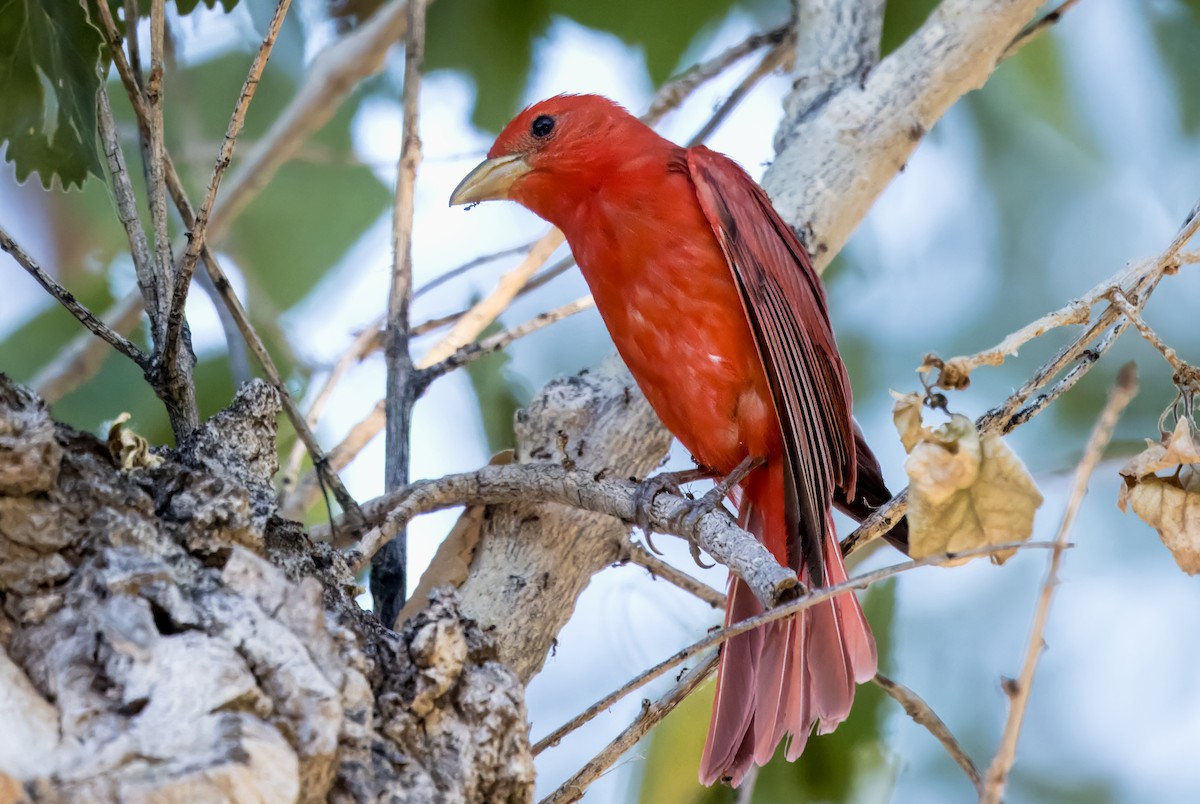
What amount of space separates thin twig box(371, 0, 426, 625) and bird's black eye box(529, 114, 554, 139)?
1.52ft

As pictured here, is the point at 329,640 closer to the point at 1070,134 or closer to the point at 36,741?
the point at 36,741

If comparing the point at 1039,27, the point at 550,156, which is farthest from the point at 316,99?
the point at 1039,27

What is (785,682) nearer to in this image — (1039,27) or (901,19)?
(1039,27)

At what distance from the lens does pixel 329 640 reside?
5.12ft

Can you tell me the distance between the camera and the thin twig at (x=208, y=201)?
6.16 feet

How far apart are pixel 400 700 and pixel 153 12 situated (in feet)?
3.73

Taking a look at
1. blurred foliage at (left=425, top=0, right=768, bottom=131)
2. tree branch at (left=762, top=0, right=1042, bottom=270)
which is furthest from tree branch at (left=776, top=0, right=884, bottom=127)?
blurred foliage at (left=425, top=0, right=768, bottom=131)

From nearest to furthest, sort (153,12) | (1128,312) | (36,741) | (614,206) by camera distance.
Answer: (36,741) → (1128,312) → (153,12) → (614,206)

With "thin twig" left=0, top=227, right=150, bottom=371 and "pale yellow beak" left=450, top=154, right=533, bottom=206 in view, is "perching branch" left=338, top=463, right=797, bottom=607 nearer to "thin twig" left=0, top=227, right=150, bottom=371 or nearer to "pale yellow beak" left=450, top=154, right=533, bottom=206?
"thin twig" left=0, top=227, right=150, bottom=371

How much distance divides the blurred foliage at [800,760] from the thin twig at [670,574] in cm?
30

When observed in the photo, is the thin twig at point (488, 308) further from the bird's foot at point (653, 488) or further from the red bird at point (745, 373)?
the bird's foot at point (653, 488)

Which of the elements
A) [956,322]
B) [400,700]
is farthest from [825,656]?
[956,322]

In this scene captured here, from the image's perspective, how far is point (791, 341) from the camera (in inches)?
115

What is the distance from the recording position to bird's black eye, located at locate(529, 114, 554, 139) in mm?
3363
